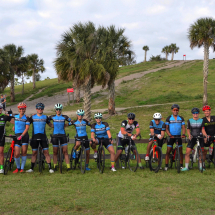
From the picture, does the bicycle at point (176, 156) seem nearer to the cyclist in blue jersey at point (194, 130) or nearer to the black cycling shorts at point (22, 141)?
the cyclist in blue jersey at point (194, 130)

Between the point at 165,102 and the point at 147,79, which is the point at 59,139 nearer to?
the point at 165,102

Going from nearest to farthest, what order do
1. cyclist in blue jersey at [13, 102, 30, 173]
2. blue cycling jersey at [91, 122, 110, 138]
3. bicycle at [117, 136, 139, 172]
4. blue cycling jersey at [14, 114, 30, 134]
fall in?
1. cyclist in blue jersey at [13, 102, 30, 173]
2. blue cycling jersey at [14, 114, 30, 134]
3. bicycle at [117, 136, 139, 172]
4. blue cycling jersey at [91, 122, 110, 138]

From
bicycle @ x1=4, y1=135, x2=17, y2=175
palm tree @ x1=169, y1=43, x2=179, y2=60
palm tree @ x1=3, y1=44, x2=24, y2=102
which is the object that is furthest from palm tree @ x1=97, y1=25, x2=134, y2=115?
palm tree @ x1=169, y1=43, x2=179, y2=60

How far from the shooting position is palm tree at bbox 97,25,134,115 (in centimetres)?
2239

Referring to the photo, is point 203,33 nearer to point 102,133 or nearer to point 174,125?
point 174,125

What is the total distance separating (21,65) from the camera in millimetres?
A: 45281

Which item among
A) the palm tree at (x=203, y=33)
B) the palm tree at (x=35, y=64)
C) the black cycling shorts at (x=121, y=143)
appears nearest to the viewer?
the black cycling shorts at (x=121, y=143)

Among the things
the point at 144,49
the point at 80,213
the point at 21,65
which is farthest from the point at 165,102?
the point at 144,49

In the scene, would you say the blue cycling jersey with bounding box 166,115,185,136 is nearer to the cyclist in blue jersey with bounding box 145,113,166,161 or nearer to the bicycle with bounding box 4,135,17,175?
the cyclist in blue jersey with bounding box 145,113,166,161

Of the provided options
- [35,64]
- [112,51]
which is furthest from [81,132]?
[35,64]

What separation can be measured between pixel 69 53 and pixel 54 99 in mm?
27675

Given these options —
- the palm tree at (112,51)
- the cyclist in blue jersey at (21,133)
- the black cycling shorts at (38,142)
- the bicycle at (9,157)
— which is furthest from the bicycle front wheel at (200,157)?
the palm tree at (112,51)

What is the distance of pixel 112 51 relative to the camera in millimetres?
25484

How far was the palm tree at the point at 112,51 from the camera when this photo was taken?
22391 millimetres
